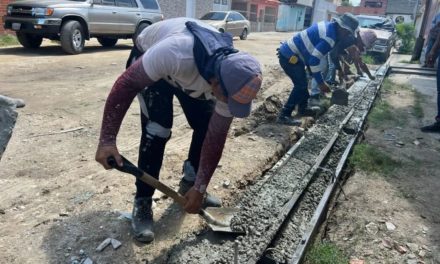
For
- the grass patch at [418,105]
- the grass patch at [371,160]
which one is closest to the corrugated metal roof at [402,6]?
the grass patch at [418,105]

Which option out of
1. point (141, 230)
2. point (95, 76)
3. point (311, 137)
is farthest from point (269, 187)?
point (95, 76)

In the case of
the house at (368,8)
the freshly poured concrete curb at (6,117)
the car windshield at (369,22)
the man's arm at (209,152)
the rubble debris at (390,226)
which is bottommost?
the rubble debris at (390,226)

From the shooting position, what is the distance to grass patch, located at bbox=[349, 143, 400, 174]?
456cm

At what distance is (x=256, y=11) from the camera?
3172 cm

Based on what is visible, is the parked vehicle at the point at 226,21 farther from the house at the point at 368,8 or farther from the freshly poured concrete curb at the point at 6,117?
the house at the point at 368,8

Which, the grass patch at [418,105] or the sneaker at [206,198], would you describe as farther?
the grass patch at [418,105]

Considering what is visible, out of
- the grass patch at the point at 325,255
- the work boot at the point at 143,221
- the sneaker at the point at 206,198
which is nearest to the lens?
the work boot at the point at 143,221

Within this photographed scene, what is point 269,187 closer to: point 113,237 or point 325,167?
point 325,167

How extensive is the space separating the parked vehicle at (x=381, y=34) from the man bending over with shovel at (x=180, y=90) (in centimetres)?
1234

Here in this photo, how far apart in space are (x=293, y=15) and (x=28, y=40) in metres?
33.4

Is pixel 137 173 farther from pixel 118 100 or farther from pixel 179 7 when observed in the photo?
pixel 179 7

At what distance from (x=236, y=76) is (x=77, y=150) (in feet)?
9.58

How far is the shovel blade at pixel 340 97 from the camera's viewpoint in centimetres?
679

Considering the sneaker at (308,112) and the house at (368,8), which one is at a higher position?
the house at (368,8)
